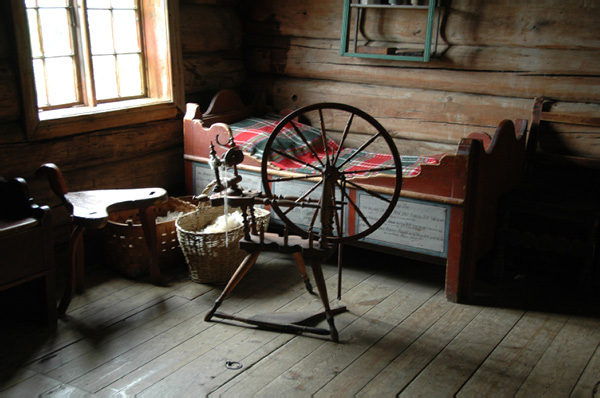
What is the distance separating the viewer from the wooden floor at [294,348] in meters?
2.53

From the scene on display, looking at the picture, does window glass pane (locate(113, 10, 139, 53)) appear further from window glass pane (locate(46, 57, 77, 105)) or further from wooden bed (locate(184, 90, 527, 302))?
wooden bed (locate(184, 90, 527, 302))

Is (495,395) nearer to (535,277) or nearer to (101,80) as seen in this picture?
(535,277)

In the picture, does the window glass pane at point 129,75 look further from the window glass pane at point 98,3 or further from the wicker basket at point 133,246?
the wicker basket at point 133,246

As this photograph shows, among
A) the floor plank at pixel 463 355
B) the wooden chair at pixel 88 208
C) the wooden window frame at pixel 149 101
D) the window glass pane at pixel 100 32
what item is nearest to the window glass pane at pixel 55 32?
the window glass pane at pixel 100 32

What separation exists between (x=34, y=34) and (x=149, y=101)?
0.88 m

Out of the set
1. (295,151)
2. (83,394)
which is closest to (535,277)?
(295,151)

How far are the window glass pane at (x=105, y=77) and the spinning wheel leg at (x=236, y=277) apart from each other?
1.64 m

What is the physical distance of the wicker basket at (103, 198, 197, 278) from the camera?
11.7 feet

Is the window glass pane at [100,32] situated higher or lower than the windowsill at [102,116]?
higher

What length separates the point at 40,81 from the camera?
3.61 metres

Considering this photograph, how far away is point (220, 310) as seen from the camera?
10.6 ft

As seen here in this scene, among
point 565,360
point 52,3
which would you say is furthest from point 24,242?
point 565,360

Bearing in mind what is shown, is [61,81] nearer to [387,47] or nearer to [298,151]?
[298,151]

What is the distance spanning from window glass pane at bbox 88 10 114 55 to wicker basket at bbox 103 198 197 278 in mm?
1052
